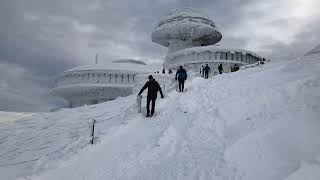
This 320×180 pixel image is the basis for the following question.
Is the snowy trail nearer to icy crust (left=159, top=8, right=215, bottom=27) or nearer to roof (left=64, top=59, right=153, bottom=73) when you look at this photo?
roof (left=64, top=59, right=153, bottom=73)

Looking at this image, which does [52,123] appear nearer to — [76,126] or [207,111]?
[76,126]

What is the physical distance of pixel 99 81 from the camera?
59344 millimetres

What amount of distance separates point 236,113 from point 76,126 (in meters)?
8.69

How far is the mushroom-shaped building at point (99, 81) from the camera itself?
59.2 m

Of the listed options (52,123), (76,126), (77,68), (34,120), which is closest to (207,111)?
(76,126)

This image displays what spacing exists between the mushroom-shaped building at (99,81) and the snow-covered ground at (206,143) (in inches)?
1685

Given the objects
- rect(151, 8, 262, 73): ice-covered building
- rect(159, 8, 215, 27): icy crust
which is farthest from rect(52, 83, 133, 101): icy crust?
rect(159, 8, 215, 27): icy crust

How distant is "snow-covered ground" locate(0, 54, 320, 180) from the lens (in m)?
7.66

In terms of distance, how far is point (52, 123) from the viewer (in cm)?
1962

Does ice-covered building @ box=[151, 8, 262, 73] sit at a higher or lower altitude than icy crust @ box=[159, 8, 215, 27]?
lower

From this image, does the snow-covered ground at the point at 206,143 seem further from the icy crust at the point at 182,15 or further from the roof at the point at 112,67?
the icy crust at the point at 182,15

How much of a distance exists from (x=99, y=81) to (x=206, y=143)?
167ft

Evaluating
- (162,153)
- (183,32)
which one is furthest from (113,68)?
(162,153)

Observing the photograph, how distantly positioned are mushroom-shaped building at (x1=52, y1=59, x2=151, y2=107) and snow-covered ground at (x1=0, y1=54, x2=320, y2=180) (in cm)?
4280
